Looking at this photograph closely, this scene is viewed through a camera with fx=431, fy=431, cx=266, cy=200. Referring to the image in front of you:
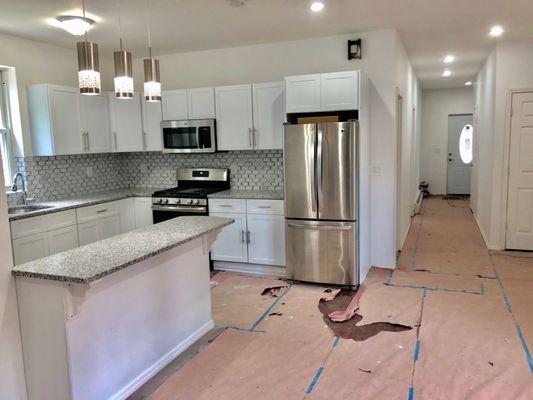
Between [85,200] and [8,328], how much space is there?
107 inches

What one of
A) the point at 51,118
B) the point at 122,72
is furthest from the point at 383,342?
the point at 51,118

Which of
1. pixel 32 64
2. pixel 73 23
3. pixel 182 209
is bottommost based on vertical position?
pixel 182 209

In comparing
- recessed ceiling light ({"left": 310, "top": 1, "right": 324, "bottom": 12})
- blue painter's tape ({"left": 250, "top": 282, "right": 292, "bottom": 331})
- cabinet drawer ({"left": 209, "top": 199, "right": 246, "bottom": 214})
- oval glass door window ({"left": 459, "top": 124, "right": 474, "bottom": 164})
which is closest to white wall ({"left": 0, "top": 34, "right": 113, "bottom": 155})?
cabinet drawer ({"left": 209, "top": 199, "right": 246, "bottom": 214})

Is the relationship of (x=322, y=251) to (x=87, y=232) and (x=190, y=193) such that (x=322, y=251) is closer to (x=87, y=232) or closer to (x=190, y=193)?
(x=190, y=193)

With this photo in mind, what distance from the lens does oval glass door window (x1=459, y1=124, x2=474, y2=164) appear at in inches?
414

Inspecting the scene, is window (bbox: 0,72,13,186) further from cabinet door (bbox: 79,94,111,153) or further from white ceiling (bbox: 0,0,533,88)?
cabinet door (bbox: 79,94,111,153)

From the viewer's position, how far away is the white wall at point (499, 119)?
5348mm

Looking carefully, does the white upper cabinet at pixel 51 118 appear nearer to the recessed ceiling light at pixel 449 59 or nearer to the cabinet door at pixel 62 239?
the cabinet door at pixel 62 239

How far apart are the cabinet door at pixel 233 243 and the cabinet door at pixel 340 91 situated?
1.56 m

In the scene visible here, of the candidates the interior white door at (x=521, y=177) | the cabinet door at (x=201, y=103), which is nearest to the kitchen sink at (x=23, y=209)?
the cabinet door at (x=201, y=103)

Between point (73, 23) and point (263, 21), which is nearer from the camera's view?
point (73, 23)

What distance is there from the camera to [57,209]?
4297 mm

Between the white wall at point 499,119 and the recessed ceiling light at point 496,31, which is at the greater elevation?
the recessed ceiling light at point 496,31

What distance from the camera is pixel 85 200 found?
15.8ft
